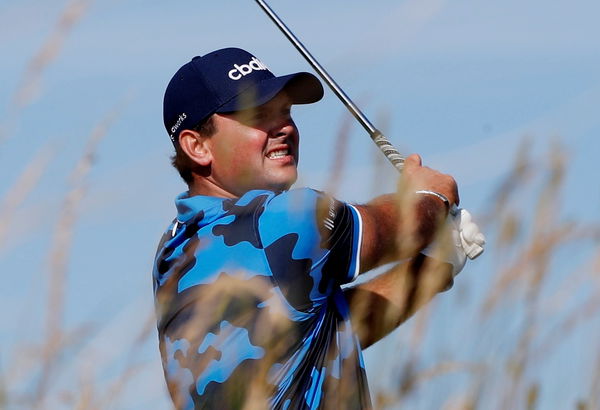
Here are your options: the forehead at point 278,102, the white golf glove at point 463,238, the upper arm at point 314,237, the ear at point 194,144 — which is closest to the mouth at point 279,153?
the forehead at point 278,102

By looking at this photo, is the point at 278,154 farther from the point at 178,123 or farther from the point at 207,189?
the point at 178,123

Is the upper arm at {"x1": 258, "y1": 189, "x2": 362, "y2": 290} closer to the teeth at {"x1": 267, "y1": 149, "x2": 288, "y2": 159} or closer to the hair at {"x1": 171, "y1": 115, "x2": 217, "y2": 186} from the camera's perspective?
the teeth at {"x1": 267, "y1": 149, "x2": 288, "y2": 159}

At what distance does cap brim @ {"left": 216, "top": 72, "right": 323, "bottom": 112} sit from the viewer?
11.4 feet

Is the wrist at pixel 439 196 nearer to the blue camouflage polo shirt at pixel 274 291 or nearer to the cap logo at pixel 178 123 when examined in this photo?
the blue camouflage polo shirt at pixel 274 291

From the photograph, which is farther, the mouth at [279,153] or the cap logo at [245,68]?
the cap logo at [245,68]

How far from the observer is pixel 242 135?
11.3 ft

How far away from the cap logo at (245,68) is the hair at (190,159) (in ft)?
0.54

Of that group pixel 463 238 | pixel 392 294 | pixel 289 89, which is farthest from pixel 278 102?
pixel 392 294

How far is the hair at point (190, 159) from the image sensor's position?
141 inches

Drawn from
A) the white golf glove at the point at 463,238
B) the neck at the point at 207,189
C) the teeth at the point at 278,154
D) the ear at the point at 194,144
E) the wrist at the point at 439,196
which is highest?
the ear at the point at 194,144

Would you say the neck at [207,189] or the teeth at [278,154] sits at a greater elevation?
the neck at [207,189]

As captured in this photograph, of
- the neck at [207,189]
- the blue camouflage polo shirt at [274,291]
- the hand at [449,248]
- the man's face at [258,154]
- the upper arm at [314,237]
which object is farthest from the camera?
the neck at [207,189]

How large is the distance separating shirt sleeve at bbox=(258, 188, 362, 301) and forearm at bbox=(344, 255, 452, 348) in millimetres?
114

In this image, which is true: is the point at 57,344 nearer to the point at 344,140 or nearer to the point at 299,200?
the point at 344,140
